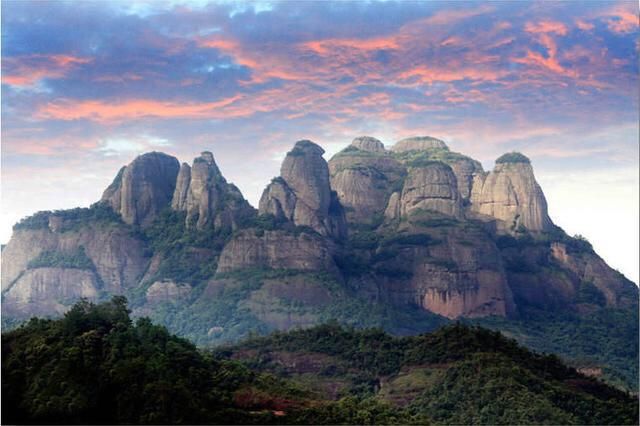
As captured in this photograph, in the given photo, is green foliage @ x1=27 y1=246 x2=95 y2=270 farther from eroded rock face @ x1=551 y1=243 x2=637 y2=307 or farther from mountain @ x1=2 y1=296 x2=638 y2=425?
eroded rock face @ x1=551 y1=243 x2=637 y2=307

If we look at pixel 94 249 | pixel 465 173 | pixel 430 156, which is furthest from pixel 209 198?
pixel 430 156

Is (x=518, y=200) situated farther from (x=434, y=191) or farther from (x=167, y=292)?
(x=167, y=292)

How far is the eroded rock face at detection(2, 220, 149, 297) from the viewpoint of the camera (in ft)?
370

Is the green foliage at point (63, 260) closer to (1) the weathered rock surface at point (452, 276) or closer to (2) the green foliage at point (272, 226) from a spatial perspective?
(2) the green foliage at point (272, 226)

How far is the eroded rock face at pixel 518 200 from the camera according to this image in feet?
401

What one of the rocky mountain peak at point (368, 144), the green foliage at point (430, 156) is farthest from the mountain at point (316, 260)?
the rocky mountain peak at point (368, 144)

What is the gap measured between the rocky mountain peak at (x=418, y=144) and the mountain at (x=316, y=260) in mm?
21976

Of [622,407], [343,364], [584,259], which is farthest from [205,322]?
[622,407]

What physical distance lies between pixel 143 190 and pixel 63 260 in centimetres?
1242

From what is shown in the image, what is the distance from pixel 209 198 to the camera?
113500mm

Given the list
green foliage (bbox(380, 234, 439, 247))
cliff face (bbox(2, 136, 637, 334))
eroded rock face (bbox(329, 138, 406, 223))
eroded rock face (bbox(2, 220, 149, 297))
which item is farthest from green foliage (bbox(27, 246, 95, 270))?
eroded rock face (bbox(329, 138, 406, 223))

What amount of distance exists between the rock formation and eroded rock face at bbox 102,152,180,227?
39.1 metres

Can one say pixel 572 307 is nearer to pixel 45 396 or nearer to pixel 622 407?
pixel 622 407

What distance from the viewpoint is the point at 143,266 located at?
115 meters
